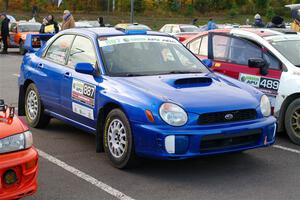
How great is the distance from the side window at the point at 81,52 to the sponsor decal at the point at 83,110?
54cm

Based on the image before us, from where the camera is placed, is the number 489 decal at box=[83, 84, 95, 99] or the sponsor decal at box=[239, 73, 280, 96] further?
the sponsor decal at box=[239, 73, 280, 96]

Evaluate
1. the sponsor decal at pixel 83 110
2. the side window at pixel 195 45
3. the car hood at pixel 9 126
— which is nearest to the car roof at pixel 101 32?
the sponsor decal at pixel 83 110

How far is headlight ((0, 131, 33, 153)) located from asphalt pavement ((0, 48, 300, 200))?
76cm

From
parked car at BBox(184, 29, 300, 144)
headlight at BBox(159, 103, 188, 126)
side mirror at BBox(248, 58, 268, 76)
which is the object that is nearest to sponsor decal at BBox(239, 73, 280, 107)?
parked car at BBox(184, 29, 300, 144)

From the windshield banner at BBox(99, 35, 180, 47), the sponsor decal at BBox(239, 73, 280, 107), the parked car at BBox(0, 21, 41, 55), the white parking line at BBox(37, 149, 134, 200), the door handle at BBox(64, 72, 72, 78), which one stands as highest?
the windshield banner at BBox(99, 35, 180, 47)

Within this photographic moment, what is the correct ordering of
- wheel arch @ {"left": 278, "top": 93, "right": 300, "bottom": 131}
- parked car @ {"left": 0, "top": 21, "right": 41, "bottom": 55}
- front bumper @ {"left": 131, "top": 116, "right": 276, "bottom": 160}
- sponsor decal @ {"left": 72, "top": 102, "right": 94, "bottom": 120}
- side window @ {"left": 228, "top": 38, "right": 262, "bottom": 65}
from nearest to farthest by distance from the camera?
1. front bumper @ {"left": 131, "top": 116, "right": 276, "bottom": 160}
2. sponsor decal @ {"left": 72, "top": 102, "right": 94, "bottom": 120}
3. wheel arch @ {"left": 278, "top": 93, "right": 300, "bottom": 131}
4. side window @ {"left": 228, "top": 38, "right": 262, "bottom": 65}
5. parked car @ {"left": 0, "top": 21, "right": 41, "bottom": 55}

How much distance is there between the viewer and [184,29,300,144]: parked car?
7.04 m

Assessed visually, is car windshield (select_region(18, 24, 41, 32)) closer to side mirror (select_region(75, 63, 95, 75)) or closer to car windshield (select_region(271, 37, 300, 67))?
car windshield (select_region(271, 37, 300, 67))

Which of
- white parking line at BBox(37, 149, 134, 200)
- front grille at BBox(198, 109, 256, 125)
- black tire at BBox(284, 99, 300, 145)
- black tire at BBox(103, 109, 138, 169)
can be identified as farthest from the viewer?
black tire at BBox(284, 99, 300, 145)

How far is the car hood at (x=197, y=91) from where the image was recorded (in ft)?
17.3

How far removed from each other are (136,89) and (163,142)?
74cm

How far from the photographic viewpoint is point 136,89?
216 inches

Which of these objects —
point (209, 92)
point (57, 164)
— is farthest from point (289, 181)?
point (57, 164)

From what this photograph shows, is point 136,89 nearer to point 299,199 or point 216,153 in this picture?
point 216,153
